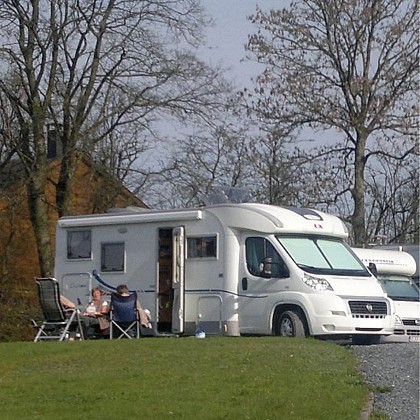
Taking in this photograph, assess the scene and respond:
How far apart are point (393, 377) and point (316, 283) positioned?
6.93 meters

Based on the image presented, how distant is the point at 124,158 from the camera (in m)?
38.6

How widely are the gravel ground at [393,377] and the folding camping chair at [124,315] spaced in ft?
17.5

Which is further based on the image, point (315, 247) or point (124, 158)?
point (124, 158)

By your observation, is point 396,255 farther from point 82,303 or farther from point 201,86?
point 201,86

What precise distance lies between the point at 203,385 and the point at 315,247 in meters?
9.07

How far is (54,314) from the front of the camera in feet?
66.3

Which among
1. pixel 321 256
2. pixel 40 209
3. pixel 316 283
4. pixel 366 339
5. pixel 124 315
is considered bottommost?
pixel 366 339

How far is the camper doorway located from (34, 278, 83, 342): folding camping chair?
73.0 inches

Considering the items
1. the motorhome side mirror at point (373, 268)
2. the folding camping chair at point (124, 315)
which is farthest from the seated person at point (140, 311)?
the motorhome side mirror at point (373, 268)

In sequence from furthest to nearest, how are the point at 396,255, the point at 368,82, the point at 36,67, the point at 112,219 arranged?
the point at 368,82
the point at 36,67
the point at 396,255
the point at 112,219

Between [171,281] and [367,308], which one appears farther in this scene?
[171,281]

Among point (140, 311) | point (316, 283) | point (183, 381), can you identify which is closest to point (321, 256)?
point (316, 283)

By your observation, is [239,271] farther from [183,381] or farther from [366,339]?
[183,381]

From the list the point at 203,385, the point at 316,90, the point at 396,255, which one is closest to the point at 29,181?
the point at 316,90
